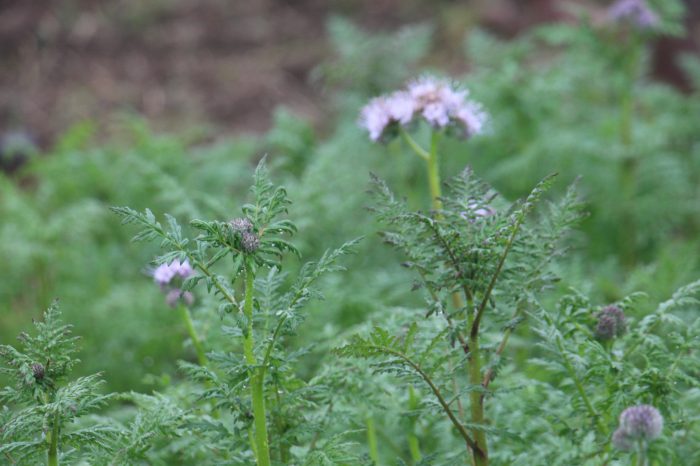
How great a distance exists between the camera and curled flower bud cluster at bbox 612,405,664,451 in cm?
140

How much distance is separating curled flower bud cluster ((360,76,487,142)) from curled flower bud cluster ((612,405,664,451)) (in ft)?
3.11

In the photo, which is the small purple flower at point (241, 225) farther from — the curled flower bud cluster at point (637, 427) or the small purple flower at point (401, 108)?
the small purple flower at point (401, 108)

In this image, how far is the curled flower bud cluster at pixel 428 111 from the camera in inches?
86.0

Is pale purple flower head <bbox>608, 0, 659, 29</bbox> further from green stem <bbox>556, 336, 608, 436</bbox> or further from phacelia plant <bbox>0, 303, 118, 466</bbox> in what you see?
phacelia plant <bbox>0, 303, 118, 466</bbox>

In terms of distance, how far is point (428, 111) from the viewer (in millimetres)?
2178

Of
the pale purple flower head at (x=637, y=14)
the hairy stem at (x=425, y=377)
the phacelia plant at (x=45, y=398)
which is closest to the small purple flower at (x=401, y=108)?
the hairy stem at (x=425, y=377)

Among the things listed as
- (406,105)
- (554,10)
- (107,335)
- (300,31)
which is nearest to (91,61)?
(300,31)

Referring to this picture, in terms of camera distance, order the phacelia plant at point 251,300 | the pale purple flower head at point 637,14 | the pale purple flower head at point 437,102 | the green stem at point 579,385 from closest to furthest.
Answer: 1. the phacelia plant at point 251,300
2. the green stem at point 579,385
3. the pale purple flower head at point 437,102
4. the pale purple flower head at point 637,14

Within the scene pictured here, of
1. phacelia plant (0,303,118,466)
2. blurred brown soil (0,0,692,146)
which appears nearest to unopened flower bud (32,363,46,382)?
phacelia plant (0,303,118,466)

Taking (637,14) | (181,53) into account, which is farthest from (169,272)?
(181,53)

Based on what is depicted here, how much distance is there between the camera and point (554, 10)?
6133mm

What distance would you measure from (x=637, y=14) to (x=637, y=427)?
228 cm

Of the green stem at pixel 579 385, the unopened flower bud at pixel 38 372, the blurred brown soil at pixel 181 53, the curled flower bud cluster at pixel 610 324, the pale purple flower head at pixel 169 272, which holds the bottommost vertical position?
the green stem at pixel 579 385

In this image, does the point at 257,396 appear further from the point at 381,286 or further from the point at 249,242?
the point at 381,286
